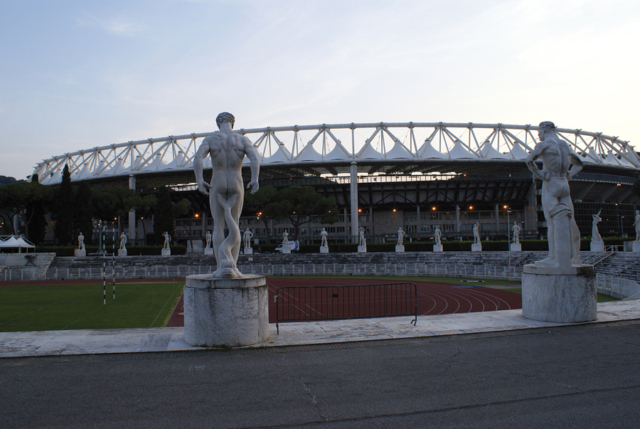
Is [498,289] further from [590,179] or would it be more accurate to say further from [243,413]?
[590,179]

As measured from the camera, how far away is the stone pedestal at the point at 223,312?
6.42 m

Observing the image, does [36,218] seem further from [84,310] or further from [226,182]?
[226,182]

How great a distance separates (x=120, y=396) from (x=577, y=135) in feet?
250

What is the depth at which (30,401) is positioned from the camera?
172 inches

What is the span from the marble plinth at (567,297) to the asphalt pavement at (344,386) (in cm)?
123

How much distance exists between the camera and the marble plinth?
787 cm

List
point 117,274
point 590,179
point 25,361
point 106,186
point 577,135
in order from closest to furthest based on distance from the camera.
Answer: point 25,361
point 117,274
point 590,179
point 577,135
point 106,186

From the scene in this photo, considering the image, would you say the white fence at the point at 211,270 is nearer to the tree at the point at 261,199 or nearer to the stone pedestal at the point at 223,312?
the stone pedestal at the point at 223,312

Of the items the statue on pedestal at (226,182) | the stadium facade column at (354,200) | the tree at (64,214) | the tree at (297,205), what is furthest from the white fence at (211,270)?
the stadium facade column at (354,200)

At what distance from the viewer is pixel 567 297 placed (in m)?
7.91

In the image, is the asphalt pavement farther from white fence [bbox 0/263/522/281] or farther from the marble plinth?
white fence [bbox 0/263/522/281]

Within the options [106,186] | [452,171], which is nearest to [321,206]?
[452,171]

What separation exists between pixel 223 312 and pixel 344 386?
241cm

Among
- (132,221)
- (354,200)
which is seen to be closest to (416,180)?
(354,200)
